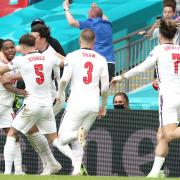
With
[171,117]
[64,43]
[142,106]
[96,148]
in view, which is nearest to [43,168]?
[96,148]

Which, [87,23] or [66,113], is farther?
[87,23]

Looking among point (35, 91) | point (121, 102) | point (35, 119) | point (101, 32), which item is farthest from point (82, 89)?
point (101, 32)

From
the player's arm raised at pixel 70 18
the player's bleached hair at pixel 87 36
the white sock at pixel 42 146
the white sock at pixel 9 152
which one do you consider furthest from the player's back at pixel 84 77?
the player's arm raised at pixel 70 18

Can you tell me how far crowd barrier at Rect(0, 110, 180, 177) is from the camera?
17.0 metres

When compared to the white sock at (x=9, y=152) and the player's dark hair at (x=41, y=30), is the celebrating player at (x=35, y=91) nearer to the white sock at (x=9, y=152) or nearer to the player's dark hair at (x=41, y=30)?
the white sock at (x=9, y=152)

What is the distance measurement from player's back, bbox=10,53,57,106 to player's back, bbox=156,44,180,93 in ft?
6.05

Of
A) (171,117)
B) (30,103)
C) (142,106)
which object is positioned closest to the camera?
(171,117)

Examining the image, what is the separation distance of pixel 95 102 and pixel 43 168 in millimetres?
2426

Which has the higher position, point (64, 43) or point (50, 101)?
point (64, 43)

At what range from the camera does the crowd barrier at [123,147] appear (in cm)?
1698

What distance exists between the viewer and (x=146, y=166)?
56.0 feet

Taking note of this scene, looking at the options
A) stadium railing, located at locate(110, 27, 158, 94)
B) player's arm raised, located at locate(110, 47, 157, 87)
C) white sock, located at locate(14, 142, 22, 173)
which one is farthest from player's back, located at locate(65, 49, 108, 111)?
stadium railing, located at locate(110, 27, 158, 94)

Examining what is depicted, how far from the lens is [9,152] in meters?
16.3

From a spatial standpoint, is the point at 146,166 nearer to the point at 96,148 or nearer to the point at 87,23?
the point at 96,148
